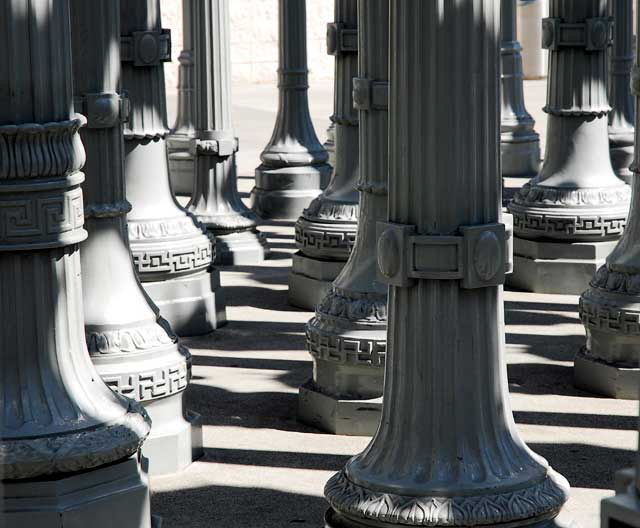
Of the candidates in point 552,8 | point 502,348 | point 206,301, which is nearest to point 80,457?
point 502,348

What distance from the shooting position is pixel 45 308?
5.38m

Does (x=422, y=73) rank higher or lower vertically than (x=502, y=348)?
higher

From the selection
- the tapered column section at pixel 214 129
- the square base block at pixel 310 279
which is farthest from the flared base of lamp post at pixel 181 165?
the square base block at pixel 310 279

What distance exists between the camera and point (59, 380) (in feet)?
18.0

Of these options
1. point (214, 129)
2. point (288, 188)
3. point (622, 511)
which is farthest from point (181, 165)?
point (622, 511)

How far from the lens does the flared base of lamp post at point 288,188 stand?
14.4m

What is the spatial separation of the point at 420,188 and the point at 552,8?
600 centimetres

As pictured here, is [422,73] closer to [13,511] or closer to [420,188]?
[420,188]

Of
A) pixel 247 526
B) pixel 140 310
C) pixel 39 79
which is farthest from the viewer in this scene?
pixel 140 310

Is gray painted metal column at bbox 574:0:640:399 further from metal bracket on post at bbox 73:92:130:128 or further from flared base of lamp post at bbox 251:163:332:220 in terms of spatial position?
flared base of lamp post at bbox 251:163:332:220

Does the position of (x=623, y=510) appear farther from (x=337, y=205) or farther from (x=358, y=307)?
(x=337, y=205)

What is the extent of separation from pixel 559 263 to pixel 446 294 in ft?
20.5

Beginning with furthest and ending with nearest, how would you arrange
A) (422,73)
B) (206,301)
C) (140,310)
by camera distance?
(206,301) < (140,310) < (422,73)

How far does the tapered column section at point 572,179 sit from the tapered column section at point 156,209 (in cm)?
261
